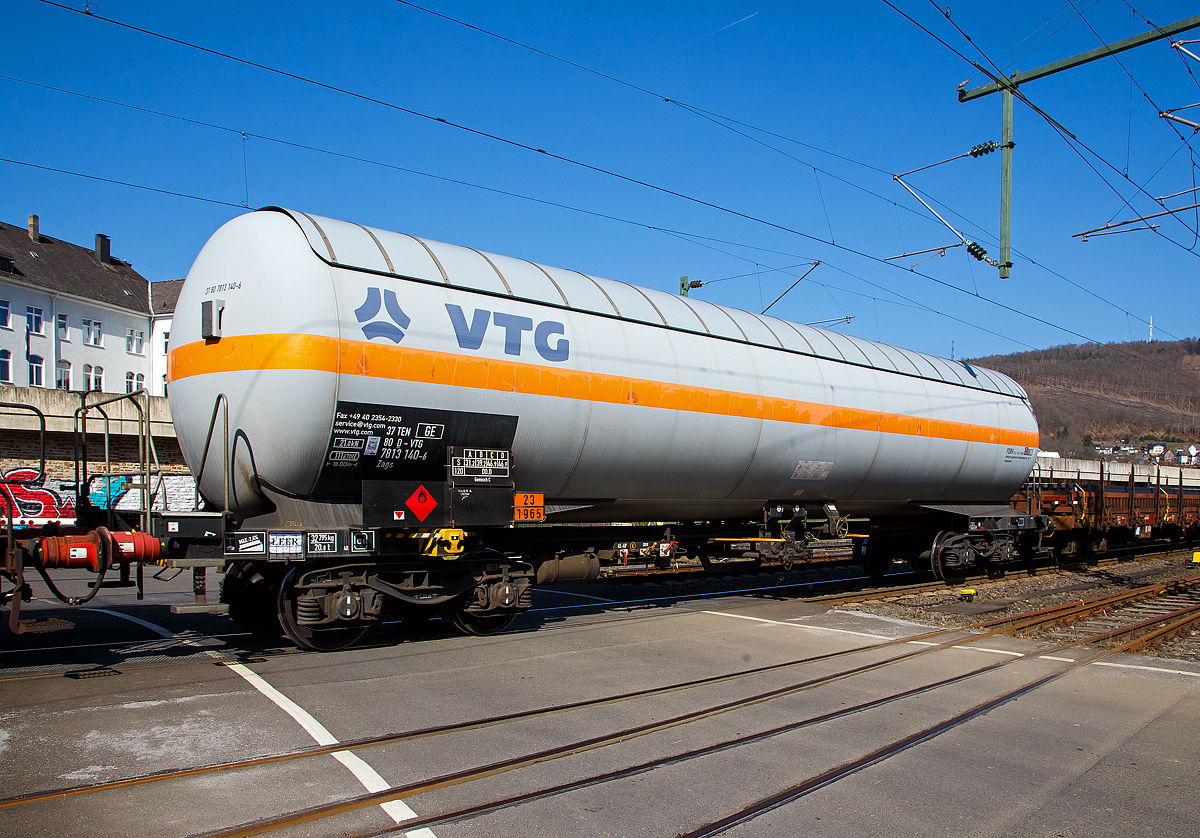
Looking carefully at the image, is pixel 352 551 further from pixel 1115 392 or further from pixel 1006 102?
pixel 1115 392

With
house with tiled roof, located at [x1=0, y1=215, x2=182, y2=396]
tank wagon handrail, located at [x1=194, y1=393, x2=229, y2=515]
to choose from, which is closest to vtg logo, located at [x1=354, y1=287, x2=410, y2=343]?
tank wagon handrail, located at [x1=194, y1=393, x2=229, y2=515]

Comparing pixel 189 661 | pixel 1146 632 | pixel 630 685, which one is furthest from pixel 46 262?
pixel 1146 632

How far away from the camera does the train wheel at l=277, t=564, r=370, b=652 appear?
8.38 m

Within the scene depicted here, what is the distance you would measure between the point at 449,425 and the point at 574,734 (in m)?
3.66

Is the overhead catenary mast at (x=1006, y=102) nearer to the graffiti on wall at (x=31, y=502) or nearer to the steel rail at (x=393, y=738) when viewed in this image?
the steel rail at (x=393, y=738)

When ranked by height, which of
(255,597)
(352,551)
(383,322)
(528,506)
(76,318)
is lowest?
(255,597)

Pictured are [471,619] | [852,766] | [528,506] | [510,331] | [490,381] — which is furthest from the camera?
[471,619]

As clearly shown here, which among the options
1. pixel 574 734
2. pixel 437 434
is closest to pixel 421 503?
pixel 437 434

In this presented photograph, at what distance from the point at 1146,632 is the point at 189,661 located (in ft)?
40.4

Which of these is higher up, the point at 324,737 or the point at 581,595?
the point at 324,737

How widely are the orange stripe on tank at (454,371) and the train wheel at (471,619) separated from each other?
283 cm

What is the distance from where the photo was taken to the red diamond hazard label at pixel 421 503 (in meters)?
8.55

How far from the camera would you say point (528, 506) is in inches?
374

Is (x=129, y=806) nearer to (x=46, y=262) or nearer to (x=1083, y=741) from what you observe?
(x=1083, y=741)
